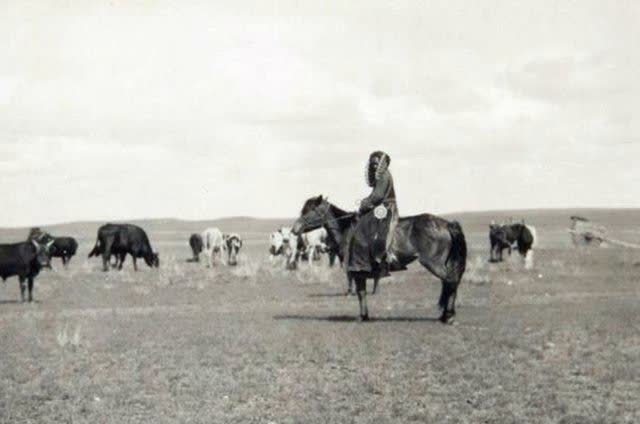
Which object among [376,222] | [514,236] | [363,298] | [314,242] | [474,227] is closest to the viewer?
[376,222]

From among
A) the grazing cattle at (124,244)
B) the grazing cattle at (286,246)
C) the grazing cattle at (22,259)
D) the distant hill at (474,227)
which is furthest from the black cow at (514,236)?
the distant hill at (474,227)

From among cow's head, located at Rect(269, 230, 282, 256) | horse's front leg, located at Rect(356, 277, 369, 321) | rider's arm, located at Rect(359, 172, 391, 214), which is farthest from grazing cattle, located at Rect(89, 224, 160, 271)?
rider's arm, located at Rect(359, 172, 391, 214)

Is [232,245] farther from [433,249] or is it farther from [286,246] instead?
[433,249]

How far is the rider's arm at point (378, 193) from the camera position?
14.7 meters

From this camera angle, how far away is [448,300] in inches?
601

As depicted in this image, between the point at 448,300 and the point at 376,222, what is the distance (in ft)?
6.30

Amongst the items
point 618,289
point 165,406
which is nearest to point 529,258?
point 618,289

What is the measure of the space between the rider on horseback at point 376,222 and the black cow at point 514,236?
20749 mm

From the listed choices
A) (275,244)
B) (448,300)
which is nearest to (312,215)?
(448,300)

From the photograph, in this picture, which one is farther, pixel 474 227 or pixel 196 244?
pixel 474 227

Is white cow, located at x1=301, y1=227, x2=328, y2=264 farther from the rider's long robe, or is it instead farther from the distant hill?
the distant hill

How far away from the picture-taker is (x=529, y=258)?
111 feet

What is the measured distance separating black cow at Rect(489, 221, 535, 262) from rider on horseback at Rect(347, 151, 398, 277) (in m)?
20.7

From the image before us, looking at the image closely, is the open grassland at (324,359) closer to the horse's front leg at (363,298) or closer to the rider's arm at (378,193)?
the horse's front leg at (363,298)
